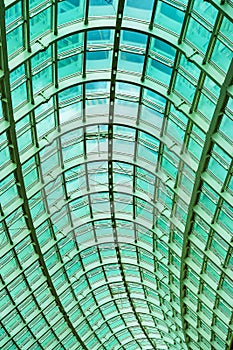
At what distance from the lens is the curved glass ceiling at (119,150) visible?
92.3 feet

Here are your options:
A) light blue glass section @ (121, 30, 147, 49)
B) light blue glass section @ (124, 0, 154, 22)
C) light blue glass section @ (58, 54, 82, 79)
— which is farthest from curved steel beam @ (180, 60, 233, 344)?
light blue glass section @ (58, 54, 82, 79)

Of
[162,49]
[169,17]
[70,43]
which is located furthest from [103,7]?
[162,49]

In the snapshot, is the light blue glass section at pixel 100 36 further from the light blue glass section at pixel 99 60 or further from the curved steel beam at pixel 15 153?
the curved steel beam at pixel 15 153

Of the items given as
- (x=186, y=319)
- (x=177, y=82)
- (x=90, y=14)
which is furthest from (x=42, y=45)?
(x=186, y=319)

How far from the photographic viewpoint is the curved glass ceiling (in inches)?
1107

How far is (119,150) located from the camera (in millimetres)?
38625

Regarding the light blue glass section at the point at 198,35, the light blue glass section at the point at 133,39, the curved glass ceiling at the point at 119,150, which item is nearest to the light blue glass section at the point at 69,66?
the curved glass ceiling at the point at 119,150

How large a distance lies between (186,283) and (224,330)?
13.5 feet

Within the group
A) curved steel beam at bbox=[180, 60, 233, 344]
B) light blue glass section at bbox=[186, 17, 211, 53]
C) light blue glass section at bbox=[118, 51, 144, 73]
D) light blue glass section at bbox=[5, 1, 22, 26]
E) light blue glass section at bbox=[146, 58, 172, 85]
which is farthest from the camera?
light blue glass section at bbox=[118, 51, 144, 73]

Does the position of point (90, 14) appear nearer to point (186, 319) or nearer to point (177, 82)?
point (177, 82)

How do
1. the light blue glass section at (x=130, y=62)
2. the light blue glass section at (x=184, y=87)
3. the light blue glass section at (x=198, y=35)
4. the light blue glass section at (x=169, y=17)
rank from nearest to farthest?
the light blue glass section at (x=198, y=35) → the light blue glass section at (x=169, y=17) → the light blue glass section at (x=184, y=87) → the light blue glass section at (x=130, y=62)

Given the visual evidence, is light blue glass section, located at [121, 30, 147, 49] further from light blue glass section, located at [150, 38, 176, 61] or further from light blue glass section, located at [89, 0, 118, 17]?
light blue glass section, located at [89, 0, 118, 17]

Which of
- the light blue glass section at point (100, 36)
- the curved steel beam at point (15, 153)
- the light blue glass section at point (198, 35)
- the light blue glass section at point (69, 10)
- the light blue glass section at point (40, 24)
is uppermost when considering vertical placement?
the light blue glass section at point (198, 35)

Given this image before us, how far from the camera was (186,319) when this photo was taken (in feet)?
156
